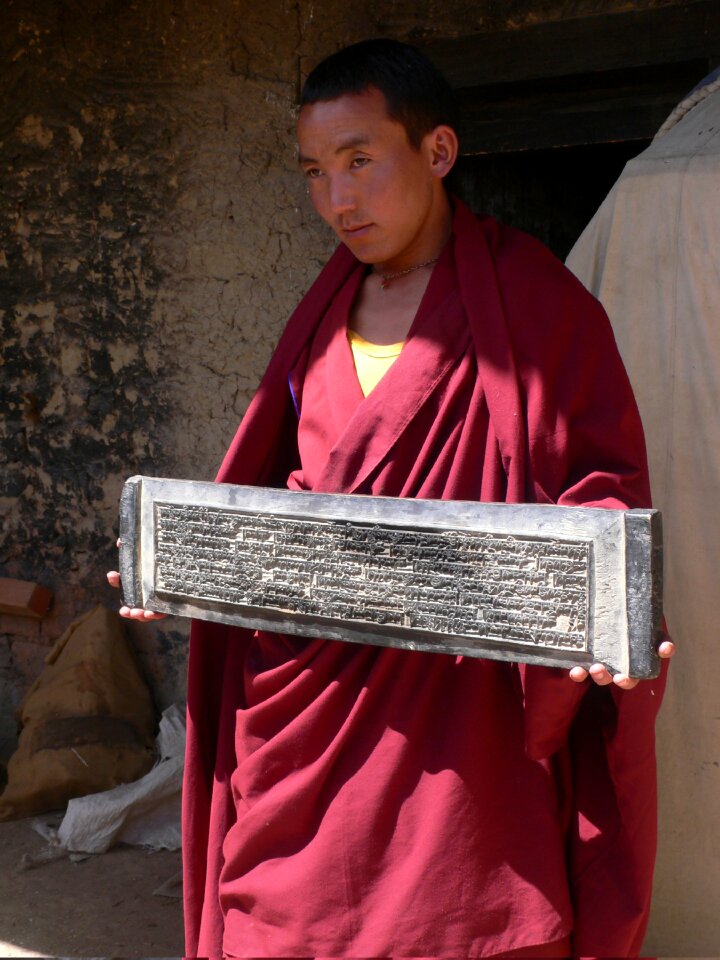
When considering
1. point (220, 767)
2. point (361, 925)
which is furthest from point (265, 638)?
point (361, 925)

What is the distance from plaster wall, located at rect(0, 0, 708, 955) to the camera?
328cm

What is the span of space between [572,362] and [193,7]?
7.14 feet

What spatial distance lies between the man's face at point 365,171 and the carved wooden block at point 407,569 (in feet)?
1.44

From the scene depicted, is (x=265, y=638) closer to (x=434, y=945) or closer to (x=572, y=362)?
(x=434, y=945)

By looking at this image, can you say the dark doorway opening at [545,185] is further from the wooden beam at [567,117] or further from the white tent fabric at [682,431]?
the white tent fabric at [682,431]

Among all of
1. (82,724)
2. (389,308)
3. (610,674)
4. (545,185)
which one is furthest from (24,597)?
(610,674)

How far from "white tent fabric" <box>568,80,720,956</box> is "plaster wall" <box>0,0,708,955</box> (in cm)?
109

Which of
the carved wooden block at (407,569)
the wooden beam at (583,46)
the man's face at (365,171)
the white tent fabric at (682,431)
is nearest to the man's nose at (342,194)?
the man's face at (365,171)

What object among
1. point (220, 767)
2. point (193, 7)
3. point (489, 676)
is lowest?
point (220, 767)

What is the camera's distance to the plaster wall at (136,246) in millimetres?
3277

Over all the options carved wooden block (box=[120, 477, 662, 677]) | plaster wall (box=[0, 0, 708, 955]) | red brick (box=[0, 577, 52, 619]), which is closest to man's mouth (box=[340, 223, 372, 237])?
carved wooden block (box=[120, 477, 662, 677])

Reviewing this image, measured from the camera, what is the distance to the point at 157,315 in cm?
353

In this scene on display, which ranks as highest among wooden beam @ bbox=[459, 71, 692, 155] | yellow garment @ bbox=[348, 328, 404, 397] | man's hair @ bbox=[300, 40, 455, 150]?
wooden beam @ bbox=[459, 71, 692, 155]

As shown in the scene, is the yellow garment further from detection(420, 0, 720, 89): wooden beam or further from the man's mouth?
detection(420, 0, 720, 89): wooden beam
